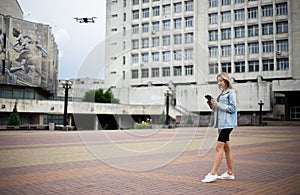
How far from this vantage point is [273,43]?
2329 inches

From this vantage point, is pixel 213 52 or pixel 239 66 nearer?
pixel 239 66

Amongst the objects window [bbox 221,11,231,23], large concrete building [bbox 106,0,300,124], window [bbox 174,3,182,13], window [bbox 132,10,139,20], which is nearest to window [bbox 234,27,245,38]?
large concrete building [bbox 106,0,300,124]

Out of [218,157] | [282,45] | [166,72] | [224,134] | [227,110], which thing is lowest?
[218,157]

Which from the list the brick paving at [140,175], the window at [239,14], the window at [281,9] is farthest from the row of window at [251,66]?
the brick paving at [140,175]

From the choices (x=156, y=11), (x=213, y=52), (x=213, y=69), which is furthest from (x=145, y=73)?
(x=213, y=52)

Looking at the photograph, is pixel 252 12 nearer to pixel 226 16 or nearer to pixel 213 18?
pixel 226 16

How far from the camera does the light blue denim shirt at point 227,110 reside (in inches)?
241

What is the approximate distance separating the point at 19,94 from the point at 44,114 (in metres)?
11.8

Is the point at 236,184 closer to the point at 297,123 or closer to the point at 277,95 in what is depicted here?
the point at 297,123

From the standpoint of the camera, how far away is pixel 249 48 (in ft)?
202

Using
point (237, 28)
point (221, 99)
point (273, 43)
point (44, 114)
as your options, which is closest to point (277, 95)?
point (273, 43)

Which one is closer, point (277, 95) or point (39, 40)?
point (39, 40)

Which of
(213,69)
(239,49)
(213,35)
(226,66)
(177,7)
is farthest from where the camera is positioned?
(177,7)

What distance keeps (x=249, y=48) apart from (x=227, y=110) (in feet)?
191
